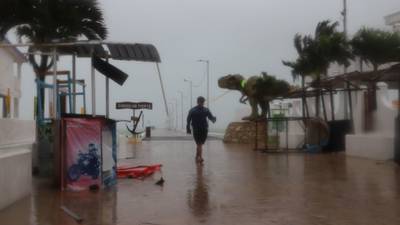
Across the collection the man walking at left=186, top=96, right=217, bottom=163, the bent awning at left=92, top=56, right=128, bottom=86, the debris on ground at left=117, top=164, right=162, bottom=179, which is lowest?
the debris on ground at left=117, top=164, right=162, bottom=179

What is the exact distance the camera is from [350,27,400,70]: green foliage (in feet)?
53.0

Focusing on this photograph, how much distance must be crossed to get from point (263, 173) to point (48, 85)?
499 cm

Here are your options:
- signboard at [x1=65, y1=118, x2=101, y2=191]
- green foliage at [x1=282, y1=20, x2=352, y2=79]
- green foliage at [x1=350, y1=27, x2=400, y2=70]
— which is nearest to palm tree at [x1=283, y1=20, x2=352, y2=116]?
green foliage at [x1=282, y1=20, x2=352, y2=79]

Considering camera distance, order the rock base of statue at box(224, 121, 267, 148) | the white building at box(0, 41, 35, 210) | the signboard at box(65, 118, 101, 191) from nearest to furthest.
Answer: the white building at box(0, 41, 35, 210)
the signboard at box(65, 118, 101, 191)
the rock base of statue at box(224, 121, 267, 148)

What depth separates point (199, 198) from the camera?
8.21 m

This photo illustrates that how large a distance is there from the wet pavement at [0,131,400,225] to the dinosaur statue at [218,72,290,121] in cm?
1466

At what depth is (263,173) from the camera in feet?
38.5

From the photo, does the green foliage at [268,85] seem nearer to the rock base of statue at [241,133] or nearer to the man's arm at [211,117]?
the rock base of statue at [241,133]

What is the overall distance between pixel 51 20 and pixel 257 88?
1722 centimetres

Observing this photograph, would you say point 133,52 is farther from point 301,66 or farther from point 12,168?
point 301,66

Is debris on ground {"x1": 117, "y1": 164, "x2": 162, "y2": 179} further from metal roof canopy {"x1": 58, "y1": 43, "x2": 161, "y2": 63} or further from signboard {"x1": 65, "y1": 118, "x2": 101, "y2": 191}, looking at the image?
metal roof canopy {"x1": 58, "y1": 43, "x2": 161, "y2": 63}

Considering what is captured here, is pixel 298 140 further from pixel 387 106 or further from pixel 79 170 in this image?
pixel 79 170

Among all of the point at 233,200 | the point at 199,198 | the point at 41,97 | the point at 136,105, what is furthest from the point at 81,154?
the point at 136,105

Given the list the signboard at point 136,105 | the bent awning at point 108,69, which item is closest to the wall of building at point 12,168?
the bent awning at point 108,69
